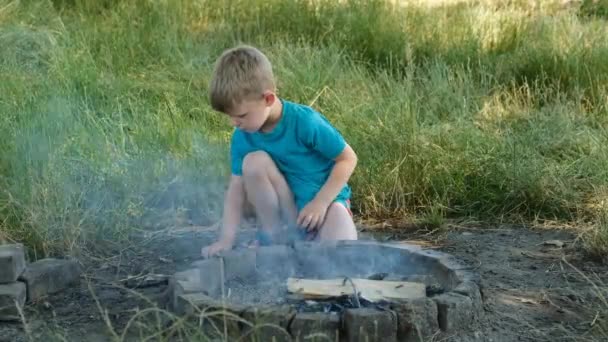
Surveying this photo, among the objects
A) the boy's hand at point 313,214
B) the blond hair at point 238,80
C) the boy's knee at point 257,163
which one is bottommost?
the boy's hand at point 313,214

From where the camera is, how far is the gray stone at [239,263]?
13.0 ft

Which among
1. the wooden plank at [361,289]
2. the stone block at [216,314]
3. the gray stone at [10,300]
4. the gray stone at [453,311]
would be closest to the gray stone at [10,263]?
the gray stone at [10,300]

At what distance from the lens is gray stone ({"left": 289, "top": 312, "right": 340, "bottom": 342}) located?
3.14 m

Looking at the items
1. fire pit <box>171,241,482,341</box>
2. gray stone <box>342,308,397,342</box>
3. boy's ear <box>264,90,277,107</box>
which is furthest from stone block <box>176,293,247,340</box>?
boy's ear <box>264,90,277,107</box>

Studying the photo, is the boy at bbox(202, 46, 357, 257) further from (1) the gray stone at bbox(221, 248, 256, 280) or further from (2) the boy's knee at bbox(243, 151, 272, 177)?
(1) the gray stone at bbox(221, 248, 256, 280)

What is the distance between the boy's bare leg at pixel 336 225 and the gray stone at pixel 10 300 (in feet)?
4.10

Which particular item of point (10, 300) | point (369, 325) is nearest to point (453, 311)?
point (369, 325)

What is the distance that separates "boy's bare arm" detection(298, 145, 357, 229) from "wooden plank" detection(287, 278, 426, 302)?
357 millimetres

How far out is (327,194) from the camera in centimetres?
403

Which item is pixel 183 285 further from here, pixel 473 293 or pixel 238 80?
pixel 473 293

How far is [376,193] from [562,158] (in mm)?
1187

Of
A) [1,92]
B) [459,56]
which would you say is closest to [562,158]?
[459,56]

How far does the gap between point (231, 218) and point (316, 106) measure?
86.4 inches

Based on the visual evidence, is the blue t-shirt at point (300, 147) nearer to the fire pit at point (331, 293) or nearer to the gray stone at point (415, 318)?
the fire pit at point (331, 293)
